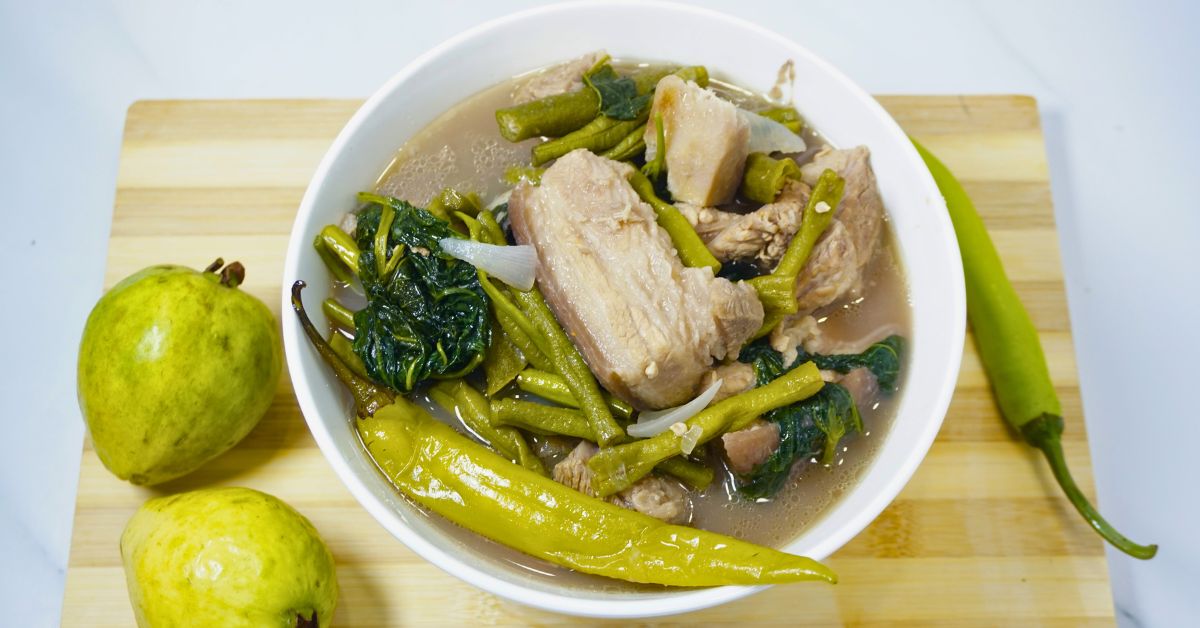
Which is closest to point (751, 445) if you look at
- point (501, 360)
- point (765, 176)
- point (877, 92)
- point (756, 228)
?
point (756, 228)

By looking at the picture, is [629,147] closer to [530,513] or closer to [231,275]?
[530,513]

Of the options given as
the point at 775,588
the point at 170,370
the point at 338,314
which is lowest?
the point at 775,588

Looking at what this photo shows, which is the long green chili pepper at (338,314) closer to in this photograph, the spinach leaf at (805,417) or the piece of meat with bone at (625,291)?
the piece of meat with bone at (625,291)

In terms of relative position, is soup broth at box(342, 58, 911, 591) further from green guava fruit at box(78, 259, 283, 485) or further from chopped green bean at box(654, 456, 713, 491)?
green guava fruit at box(78, 259, 283, 485)

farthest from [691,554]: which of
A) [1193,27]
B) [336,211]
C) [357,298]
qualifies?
[1193,27]

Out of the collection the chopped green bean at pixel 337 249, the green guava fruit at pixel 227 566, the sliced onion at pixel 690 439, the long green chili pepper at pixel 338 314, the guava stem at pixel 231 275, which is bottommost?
the green guava fruit at pixel 227 566

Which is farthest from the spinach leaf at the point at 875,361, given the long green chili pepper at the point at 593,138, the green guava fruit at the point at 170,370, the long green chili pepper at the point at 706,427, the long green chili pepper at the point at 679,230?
the green guava fruit at the point at 170,370

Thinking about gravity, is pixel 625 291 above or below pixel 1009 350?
above

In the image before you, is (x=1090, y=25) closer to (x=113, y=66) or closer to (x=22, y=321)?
(x=113, y=66)

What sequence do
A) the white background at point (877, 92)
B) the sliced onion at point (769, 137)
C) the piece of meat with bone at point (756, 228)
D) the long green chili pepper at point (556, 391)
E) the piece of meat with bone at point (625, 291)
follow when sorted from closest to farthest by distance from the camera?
the piece of meat with bone at point (625, 291) → the long green chili pepper at point (556, 391) → the piece of meat with bone at point (756, 228) → the sliced onion at point (769, 137) → the white background at point (877, 92)
